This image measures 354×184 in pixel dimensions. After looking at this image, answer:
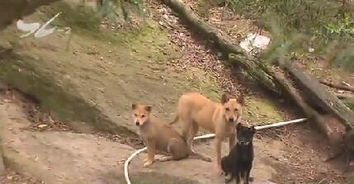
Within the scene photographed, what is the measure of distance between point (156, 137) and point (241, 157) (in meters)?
0.89

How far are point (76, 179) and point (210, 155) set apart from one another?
1720 mm

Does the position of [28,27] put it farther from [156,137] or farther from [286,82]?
[286,82]

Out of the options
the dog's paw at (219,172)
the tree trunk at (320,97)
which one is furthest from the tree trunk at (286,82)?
the dog's paw at (219,172)

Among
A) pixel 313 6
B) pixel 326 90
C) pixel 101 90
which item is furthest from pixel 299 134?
pixel 313 6

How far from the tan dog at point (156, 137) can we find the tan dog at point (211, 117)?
180 millimetres

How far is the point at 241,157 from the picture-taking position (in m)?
6.38

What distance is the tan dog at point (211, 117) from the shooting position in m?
6.54

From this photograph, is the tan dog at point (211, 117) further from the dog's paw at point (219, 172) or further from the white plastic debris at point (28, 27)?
the white plastic debris at point (28, 27)

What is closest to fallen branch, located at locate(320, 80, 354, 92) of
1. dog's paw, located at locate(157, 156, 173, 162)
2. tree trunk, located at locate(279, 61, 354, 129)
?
tree trunk, located at locate(279, 61, 354, 129)

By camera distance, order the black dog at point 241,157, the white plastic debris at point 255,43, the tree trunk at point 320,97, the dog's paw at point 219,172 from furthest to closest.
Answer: the white plastic debris at point 255,43 → the tree trunk at point 320,97 → the dog's paw at point 219,172 → the black dog at point 241,157

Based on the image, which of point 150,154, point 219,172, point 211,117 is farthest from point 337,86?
point 150,154

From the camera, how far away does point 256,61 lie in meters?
9.41

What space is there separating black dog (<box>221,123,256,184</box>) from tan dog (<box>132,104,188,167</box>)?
0.54 metres

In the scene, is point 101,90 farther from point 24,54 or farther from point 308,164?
point 308,164
